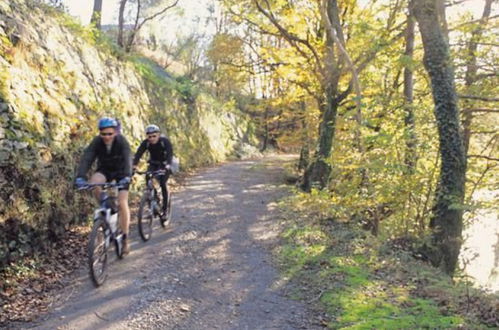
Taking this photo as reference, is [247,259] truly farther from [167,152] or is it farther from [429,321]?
[429,321]

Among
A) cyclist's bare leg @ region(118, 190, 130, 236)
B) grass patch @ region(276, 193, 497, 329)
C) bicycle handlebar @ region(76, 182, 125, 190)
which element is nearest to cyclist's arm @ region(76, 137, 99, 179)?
bicycle handlebar @ region(76, 182, 125, 190)

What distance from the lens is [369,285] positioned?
5875mm

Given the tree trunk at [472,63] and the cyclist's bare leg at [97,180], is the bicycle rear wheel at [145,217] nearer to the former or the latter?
the cyclist's bare leg at [97,180]

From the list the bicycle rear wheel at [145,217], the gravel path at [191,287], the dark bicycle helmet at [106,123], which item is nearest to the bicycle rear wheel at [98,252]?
the gravel path at [191,287]

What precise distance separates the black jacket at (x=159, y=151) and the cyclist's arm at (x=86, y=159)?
1.69 meters

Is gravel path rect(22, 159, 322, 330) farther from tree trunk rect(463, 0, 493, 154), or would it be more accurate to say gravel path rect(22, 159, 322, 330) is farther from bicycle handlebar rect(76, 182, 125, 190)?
tree trunk rect(463, 0, 493, 154)

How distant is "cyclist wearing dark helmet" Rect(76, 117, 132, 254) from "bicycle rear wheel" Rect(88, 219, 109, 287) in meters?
0.62

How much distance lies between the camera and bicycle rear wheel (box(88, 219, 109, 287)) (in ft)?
16.2

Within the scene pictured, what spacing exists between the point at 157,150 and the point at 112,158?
6.16ft

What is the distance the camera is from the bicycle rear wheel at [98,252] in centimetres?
494

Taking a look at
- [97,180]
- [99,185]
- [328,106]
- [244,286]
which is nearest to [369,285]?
[244,286]

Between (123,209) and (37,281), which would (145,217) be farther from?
(37,281)

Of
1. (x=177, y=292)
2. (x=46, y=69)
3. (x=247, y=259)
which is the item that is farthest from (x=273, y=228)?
(x=46, y=69)

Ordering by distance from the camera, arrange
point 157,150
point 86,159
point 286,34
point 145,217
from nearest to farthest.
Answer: point 86,159 < point 145,217 < point 157,150 < point 286,34
